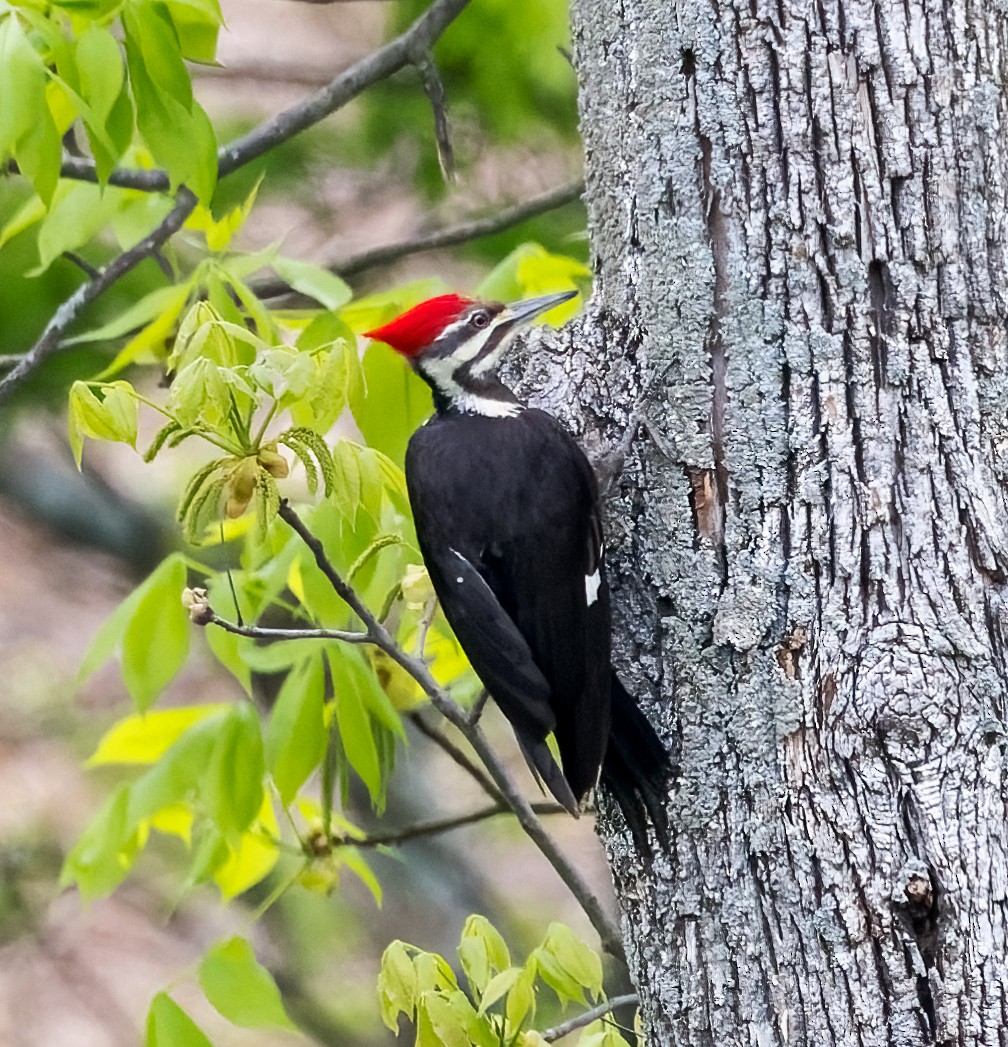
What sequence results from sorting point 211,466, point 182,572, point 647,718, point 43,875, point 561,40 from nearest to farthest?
point 211,466
point 647,718
point 182,572
point 561,40
point 43,875

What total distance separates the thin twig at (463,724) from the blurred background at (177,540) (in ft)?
2.57

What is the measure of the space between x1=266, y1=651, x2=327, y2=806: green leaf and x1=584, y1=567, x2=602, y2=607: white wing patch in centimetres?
41

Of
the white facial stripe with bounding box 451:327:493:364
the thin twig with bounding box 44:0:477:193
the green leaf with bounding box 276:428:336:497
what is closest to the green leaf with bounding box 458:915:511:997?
the green leaf with bounding box 276:428:336:497

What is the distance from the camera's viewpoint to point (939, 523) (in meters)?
1.47

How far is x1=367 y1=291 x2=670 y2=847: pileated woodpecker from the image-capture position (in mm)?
1640

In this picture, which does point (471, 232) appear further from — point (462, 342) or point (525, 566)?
point (525, 566)

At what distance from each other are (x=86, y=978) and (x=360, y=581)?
13.6ft

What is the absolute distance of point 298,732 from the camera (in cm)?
191

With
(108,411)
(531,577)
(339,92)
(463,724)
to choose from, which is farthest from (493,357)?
(108,411)

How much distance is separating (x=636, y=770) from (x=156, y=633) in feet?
2.29

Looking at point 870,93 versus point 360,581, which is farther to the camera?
point 360,581

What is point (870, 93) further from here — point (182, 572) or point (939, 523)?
point (182, 572)

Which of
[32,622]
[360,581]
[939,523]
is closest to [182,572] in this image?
[360,581]

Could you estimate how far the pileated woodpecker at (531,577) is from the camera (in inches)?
64.6
